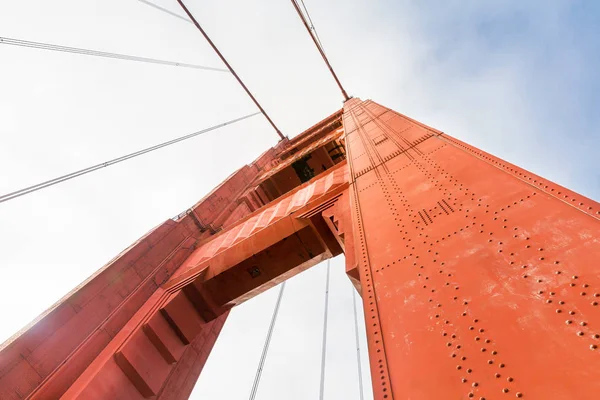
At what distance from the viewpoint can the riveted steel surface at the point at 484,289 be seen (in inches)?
61.4

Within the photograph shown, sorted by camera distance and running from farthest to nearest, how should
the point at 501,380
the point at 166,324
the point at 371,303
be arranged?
the point at 166,324
the point at 371,303
the point at 501,380

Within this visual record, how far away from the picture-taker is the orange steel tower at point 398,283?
1.68m

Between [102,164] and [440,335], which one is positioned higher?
[102,164]

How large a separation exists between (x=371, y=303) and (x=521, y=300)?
107cm

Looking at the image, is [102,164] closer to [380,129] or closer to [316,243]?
[316,243]

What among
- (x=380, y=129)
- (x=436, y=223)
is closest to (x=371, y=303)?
(x=436, y=223)

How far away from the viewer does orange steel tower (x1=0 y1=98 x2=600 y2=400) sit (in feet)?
5.53

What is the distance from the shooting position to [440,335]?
196 centimetres

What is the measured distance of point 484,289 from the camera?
6.80 ft

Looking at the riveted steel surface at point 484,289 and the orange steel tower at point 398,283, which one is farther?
the orange steel tower at point 398,283

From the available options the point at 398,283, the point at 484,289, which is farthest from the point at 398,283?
the point at 484,289

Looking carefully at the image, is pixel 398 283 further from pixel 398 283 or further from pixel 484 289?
pixel 484 289

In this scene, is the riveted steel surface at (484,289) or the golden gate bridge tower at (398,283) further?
the golden gate bridge tower at (398,283)

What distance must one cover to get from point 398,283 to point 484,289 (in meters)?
0.68
